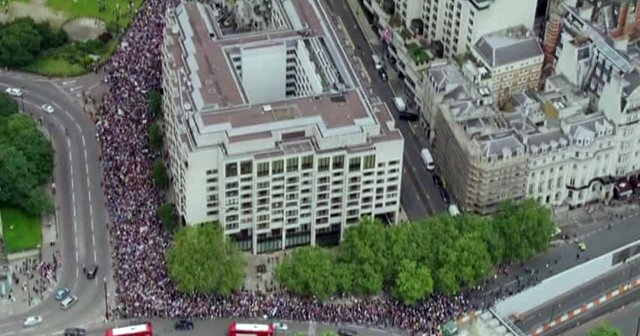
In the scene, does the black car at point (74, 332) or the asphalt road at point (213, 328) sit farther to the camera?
the asphalt road at point (213, 328)

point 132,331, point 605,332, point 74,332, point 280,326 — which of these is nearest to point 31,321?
point 74,332

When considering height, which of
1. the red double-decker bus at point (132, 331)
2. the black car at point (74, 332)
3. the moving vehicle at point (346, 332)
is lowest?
the moving vehicle at point (346, 332)

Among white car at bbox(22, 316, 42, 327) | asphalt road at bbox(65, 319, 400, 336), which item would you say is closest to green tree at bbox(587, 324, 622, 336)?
asphalt road at bbox(65, 319, 400, 336)

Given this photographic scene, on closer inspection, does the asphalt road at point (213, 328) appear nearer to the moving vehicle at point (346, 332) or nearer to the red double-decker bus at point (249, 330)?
the moving vehicle at point (346, 332)

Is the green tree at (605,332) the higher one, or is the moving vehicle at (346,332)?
the green tree at (605,332)

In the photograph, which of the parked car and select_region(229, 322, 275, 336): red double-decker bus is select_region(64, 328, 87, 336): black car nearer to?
the parked car

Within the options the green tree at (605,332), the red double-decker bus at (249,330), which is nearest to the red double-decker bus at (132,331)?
the red double-decker bus at (249,330)

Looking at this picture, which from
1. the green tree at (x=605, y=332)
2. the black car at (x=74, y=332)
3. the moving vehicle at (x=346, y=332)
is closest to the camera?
the green tree at (x=605, y=332)

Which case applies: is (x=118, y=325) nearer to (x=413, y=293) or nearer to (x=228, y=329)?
(x=228, y=329)

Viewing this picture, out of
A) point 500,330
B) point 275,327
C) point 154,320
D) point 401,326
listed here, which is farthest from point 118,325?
point 500,330
